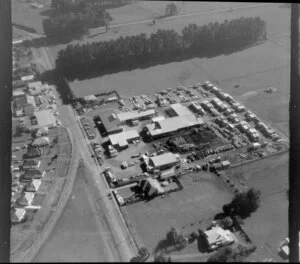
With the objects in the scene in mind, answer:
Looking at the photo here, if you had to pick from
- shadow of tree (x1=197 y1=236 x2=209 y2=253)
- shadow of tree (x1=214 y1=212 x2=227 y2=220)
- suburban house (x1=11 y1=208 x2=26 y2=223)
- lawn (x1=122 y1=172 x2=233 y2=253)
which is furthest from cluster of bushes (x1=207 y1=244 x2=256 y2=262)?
suburban house (x1=11 y1=208 x2=26 y2=223)

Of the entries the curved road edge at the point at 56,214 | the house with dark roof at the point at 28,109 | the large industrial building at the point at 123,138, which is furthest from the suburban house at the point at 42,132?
the large industrial building at the point at 123,138

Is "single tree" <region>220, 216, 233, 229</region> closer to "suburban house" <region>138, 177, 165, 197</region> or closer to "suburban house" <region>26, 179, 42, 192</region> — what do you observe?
"suburban house" <region>138, 177, 165, 197</region>

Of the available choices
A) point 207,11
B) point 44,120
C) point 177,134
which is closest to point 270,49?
point 207,11

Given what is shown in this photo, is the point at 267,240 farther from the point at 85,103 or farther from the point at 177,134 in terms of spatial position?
the point at 85,103

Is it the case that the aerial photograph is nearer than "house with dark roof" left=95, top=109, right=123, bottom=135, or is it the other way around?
the aerial photograph

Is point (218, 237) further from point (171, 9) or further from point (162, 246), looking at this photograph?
point (171, 9)

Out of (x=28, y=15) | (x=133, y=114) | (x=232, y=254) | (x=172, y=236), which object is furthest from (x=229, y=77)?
(x=28, y=15)

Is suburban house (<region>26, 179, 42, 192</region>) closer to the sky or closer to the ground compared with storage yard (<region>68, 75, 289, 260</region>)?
closer to the sky

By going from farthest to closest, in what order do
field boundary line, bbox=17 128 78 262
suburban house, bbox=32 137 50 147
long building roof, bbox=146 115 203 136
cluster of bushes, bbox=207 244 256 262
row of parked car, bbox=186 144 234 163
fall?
long building roof, bbox=146 115 203 136
suburban house, bbox=32 137 50 147
row of parked car, bbox=186 144 234 163
cluster of bushes, bbox=207 244 256 262
field boundary line, bbox=17 128 78 262
